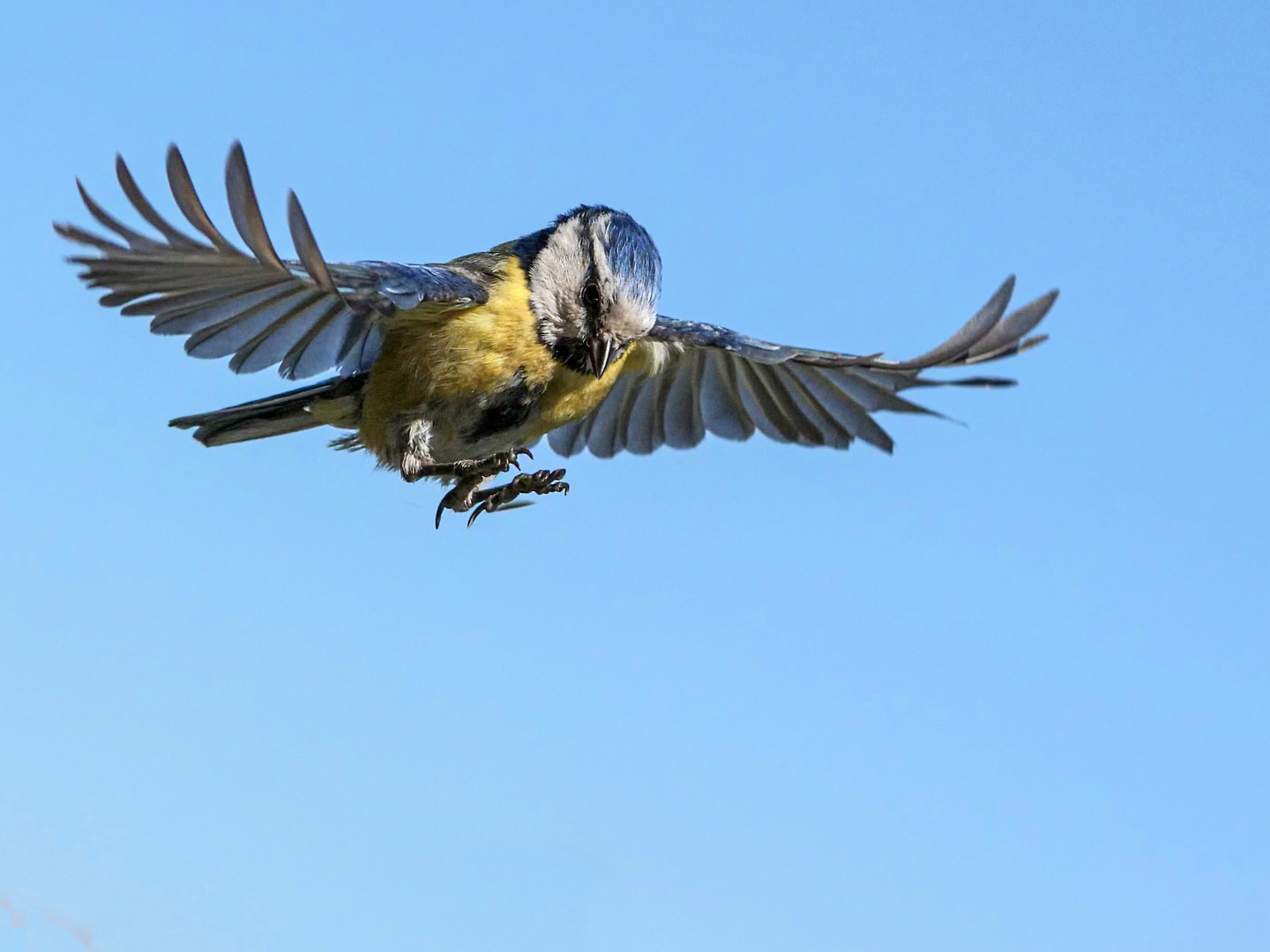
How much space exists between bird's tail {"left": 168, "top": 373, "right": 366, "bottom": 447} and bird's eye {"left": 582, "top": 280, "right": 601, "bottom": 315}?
0.91 meters

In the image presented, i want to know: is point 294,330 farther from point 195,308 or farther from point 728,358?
point 728,358

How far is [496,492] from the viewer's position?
528 cm

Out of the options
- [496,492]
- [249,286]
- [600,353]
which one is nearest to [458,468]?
[496,492]

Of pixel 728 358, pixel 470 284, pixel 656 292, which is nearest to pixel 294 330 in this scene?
pixel 470 284

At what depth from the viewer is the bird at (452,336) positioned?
444 cm

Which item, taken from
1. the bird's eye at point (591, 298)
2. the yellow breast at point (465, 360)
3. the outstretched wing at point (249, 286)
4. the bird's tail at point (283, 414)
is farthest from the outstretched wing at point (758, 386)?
the outstretched wing at point (249, 286)

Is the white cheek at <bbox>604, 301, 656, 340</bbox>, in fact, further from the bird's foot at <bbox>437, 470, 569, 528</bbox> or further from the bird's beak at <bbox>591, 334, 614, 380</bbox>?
the bird's foot at <bbox>437, 470, 569, 528</bbox>

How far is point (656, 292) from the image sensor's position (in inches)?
219

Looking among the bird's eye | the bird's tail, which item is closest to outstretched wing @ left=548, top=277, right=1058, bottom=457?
the bird's eye

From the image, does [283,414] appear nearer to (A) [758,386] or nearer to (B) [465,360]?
(B) [465,360]

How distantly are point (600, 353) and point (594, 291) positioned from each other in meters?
0.25

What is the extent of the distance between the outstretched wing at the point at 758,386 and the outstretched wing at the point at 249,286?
128 centimetres

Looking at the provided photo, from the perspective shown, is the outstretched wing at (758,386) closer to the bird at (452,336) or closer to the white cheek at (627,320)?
the bird at (452,336)

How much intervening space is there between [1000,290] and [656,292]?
133 cm
